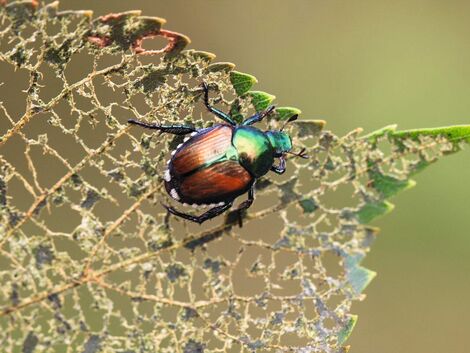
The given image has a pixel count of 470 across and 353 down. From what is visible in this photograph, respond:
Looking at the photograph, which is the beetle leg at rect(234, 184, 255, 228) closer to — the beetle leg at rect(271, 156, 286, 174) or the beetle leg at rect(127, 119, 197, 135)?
the beetle leg at rect(271, 156, 286, 174)

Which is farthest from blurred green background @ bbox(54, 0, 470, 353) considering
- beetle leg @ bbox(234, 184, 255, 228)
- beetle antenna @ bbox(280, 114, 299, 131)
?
beetle antenna @ bbox(280, 114, 299, 131)

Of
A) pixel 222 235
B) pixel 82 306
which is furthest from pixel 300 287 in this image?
pixel 82 306

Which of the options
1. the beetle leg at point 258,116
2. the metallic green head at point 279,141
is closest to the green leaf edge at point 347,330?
the metallic green head at point 279,141

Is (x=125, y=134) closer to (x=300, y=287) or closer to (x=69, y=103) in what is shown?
(x=69, y=103)

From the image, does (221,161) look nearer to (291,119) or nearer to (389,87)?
(291,119)

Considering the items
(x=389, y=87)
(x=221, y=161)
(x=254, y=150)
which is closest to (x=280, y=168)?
(x=254, y=150)

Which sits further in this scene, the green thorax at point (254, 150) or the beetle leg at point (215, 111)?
the green thorax at point (254, 150)

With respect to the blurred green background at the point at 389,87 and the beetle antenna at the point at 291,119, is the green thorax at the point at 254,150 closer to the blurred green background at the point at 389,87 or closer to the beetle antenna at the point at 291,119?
the beetle antenna at the point at 291,119
